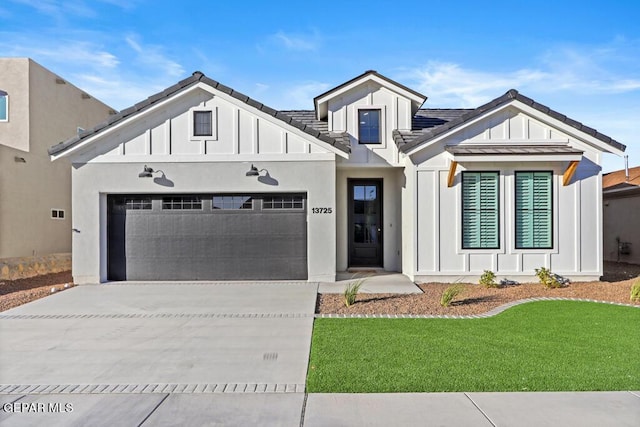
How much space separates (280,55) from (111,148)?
5606mm

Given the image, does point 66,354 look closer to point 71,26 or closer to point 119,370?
point 119,370

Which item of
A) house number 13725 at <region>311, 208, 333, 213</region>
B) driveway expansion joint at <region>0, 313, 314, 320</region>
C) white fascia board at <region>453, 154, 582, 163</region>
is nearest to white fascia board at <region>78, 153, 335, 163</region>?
house number 13725 at <region>311, 208, 333, 213</region>

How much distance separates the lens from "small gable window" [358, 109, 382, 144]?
42.0 feet

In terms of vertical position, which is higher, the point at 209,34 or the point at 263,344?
the point at 209,34

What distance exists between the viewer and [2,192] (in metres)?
12.7

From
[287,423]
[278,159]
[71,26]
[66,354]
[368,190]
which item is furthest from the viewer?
[368,190]

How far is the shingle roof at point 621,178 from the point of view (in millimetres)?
17878

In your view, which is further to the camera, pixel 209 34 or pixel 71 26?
pixel 209 34

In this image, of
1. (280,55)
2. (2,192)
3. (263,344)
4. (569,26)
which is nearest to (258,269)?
(263,344)

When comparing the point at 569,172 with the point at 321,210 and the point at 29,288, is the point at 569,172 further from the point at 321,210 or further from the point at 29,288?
the point at 29,288

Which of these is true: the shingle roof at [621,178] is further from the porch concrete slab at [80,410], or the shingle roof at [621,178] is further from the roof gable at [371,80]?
the porch concrete slab at [80,410]

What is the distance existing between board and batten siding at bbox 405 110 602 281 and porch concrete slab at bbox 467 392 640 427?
6.84m

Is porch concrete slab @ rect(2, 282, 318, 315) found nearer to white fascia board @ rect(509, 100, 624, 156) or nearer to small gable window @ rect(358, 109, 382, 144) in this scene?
small gable window @ rect(358, 109, 382, 144)

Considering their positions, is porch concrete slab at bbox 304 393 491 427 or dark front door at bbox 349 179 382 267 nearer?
porch concrete slab at bbox 304 393 491 427
